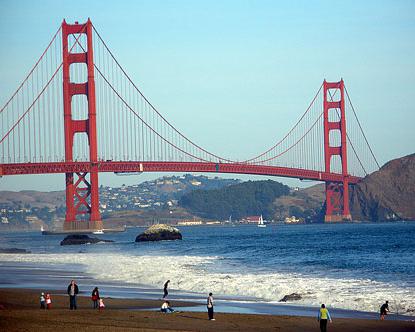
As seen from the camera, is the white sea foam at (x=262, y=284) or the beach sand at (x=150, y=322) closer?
the beach sand at (x=150, y=322)

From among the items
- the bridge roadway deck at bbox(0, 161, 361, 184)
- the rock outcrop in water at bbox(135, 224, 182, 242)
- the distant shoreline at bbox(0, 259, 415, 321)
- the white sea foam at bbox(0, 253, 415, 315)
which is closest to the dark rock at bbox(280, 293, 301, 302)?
the white sea foam at bbox(0, 253, 415, 315)

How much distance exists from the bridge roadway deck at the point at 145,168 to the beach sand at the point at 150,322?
→ 198 ft

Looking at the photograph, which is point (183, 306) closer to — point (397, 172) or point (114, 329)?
point (114, 329)

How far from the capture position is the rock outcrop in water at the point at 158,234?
83.2 metres

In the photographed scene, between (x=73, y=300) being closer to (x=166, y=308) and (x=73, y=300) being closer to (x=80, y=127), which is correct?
(x=166, y=308)

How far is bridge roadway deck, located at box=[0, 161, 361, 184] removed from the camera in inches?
3342

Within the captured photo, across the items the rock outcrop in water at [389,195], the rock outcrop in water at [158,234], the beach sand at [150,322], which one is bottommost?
the beach sand at [150,322]

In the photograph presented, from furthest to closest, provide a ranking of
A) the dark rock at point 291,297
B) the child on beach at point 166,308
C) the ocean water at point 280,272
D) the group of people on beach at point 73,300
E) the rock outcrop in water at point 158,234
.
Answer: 1. the rock outcrop in water at point 158,234
2. the ocean water at point 280,272
3. the dark rock at point 291,297
4. the group of people on beach at point 73,300
5. the child on beach at point 166,308

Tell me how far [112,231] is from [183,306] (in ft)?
286

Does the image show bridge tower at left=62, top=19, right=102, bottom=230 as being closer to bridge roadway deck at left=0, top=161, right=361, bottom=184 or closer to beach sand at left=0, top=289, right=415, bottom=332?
bridge roadway deck at left=0, top=161, right=361, bottom=184

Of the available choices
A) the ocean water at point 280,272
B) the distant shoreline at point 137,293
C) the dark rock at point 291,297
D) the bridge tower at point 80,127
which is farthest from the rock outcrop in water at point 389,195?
the dark rock at point 291,297

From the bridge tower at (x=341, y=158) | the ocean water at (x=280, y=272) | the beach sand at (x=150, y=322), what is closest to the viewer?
the beach sand at (x=150, y=322)

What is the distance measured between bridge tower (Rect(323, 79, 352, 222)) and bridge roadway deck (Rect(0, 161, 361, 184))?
1734 centimetres

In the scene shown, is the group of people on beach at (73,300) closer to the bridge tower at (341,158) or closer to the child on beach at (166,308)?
the child on beach at (166,308)
